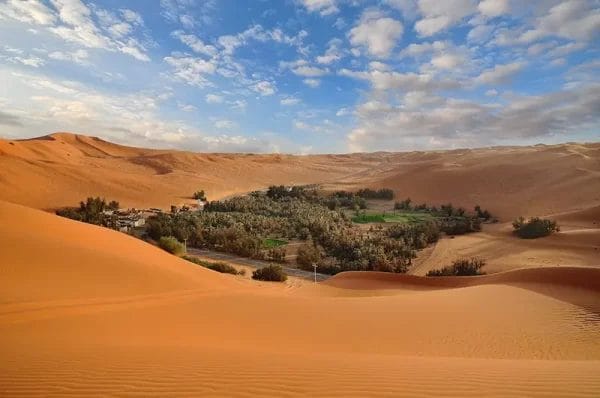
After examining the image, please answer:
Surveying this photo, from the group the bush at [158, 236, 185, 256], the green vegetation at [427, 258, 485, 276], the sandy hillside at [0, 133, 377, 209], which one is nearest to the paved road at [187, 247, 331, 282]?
the bush at [158, 236, 185, 256]

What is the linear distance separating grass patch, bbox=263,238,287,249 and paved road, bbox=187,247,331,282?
6.80ft

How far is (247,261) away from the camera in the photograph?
20.3 meters

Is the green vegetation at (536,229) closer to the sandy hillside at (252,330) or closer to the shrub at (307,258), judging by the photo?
the sandy hillside at (252,330)

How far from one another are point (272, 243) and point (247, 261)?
131 inches

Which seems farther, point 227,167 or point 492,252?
point 227,167

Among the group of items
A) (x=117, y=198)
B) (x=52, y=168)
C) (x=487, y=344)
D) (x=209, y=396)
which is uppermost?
(x=52, y=168)

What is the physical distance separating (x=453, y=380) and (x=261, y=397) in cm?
183

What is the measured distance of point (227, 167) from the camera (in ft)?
241

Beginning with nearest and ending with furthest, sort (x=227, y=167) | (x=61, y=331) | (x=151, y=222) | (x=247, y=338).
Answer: (x=61, y=331) < (x=247, y=338) < (x=151, y=222) < (x=227, y=167)

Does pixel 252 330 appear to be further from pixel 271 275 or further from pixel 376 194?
pixel 376 194

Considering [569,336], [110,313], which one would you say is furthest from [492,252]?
[110,313]

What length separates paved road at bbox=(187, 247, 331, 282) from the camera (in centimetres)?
1800

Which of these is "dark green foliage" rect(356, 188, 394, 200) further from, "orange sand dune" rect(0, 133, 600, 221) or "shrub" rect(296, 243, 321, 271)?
"shrub" rect(296, 243, 321, 271)

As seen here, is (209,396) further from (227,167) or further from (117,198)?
(227,167)
